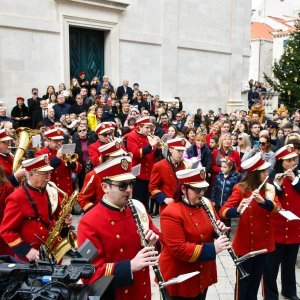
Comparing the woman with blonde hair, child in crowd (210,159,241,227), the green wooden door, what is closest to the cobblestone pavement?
child in crowd (210,159,241,227)

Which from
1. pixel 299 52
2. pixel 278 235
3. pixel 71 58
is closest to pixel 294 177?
pixel 278 235

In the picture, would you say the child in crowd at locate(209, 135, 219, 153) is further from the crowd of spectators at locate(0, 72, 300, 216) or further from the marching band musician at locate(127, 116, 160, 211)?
the marching band musician at locate(127, 116, 160, 211)

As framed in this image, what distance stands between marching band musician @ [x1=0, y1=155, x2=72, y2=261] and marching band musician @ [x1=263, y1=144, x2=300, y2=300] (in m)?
2.79

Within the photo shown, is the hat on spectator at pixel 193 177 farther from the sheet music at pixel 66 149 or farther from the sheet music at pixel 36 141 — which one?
the sheet music at pixel 36 141

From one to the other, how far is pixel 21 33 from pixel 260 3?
6598 centimetres

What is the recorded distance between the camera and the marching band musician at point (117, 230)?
348cm

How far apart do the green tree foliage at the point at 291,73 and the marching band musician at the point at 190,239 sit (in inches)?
974

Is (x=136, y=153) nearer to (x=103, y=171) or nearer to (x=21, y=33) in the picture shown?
(x=103, y=171)

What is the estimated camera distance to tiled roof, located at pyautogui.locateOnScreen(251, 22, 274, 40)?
64.6m

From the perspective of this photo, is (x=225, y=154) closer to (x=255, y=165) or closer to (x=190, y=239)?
(x=255, y=165)

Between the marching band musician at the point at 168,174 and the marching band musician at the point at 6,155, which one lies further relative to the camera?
the marching band musician at the point at 168,174

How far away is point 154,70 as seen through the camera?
2125 centimetres

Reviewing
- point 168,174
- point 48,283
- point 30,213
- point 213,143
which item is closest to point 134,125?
point 213,143

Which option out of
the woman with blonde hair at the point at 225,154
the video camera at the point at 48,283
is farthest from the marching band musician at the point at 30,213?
the woman with blonde hair at the point at 225,154
